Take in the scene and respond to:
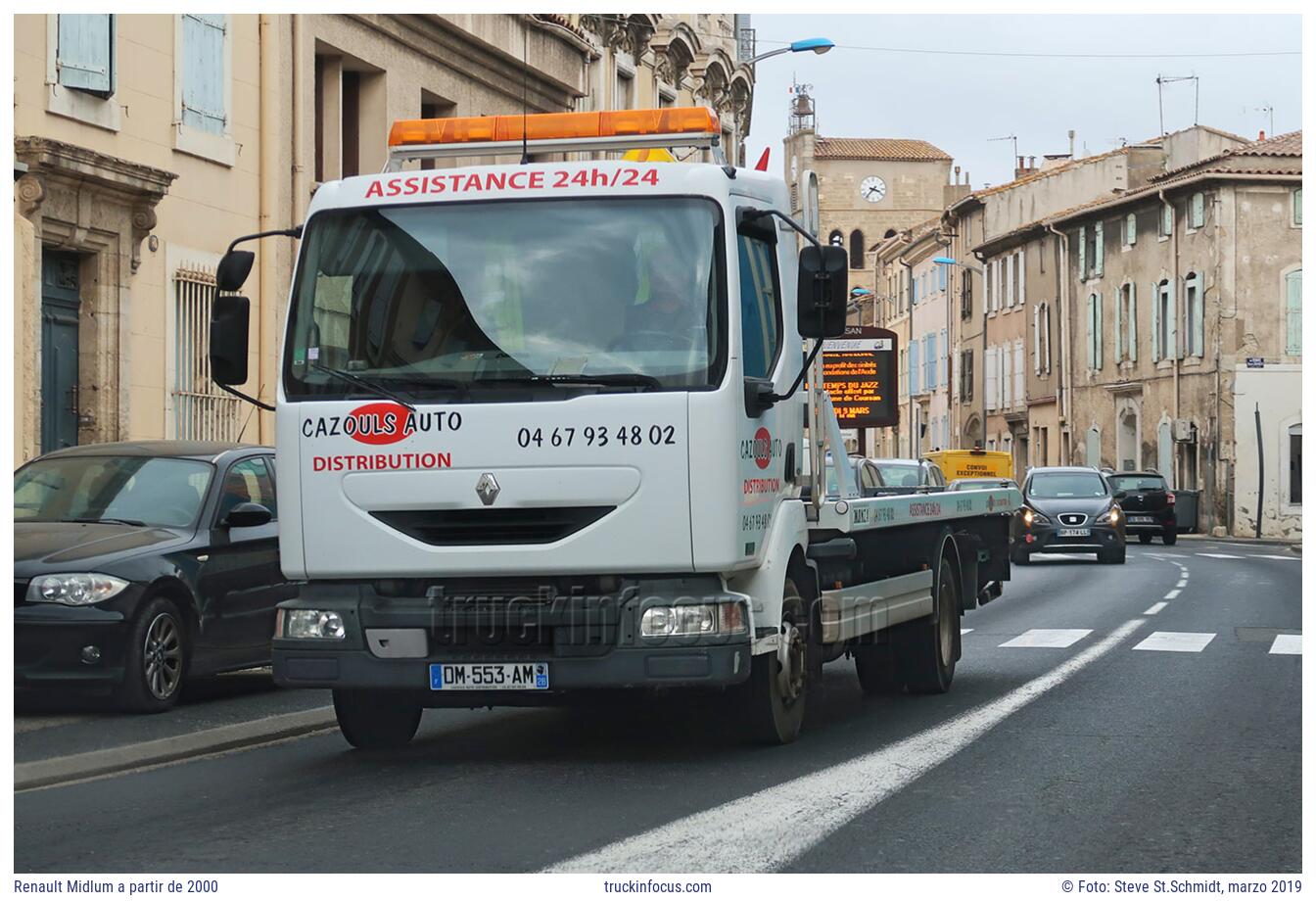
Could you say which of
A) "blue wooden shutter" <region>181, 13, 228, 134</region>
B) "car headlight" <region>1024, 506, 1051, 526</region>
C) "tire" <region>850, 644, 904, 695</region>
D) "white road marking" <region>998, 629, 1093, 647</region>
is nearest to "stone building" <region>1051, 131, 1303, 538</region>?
"car headlight" <region>1024, 506, 1051, 526</region>

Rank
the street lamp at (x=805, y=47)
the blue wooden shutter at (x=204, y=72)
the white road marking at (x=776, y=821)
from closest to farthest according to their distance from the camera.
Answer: the white road marking at (x=776, y=821), the blue wooden shutter at (x=204, y=72), the street lamp at (x=805, y=47)

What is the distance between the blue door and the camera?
18688 millimetres

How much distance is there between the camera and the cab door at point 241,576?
11883 millimetres

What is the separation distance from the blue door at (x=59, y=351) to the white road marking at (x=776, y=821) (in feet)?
35.2

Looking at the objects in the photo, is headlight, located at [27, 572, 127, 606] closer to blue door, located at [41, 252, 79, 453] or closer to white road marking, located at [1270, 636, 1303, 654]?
blue door, located at [41, 252, 79, 453]

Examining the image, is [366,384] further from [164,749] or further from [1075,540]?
[1075,540]

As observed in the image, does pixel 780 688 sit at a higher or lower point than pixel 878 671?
higher

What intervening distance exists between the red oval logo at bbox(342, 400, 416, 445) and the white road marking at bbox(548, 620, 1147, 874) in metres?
2.16

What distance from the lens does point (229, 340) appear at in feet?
31.0

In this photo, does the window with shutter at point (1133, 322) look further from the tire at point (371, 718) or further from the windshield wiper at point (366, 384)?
the windshield wiper at point (366, 384)

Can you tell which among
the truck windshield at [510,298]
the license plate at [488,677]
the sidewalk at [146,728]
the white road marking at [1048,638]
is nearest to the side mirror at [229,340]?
the truck windshield at [510,298]

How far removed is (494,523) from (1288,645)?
10392 mm

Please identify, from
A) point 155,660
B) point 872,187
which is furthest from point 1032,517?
point 872,187

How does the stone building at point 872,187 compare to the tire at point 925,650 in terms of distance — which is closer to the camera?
the tire at point 925,650
